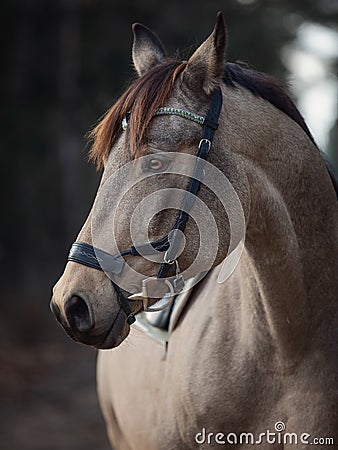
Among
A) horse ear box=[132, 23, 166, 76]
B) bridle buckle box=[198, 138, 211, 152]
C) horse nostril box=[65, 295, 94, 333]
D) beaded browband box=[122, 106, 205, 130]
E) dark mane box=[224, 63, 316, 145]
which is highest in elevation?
horse ear box=[132, 23, 166, 76]

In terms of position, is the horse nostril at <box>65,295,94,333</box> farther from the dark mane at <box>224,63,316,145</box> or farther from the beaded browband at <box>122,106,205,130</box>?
the dark mane at <box>224,63,316,145</box>

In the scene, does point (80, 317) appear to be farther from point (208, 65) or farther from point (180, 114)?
point (208, 65)

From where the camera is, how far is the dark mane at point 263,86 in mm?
2693

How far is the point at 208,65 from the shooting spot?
248cm

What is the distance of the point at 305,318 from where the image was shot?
2693 mm

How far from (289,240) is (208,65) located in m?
0.70

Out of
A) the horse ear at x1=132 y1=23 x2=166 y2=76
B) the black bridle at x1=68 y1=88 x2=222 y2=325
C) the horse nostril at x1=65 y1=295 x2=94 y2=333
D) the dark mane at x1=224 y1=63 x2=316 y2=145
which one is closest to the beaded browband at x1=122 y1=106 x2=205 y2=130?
the black bridle at x1=68 y1=88 x2=222 y2=325

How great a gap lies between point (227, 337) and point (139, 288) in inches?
24.3

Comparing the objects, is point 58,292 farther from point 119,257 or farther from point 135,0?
point 135,0

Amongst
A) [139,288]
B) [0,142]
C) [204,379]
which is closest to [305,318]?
[204,379]

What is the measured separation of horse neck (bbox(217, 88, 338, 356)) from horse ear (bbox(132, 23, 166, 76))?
1.72 ft

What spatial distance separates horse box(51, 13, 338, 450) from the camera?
2367 mm

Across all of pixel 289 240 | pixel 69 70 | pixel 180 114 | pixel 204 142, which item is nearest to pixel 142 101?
pixel 180 114

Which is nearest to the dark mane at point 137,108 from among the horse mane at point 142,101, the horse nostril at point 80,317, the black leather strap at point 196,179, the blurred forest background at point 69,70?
the horse mane at point 142,101
